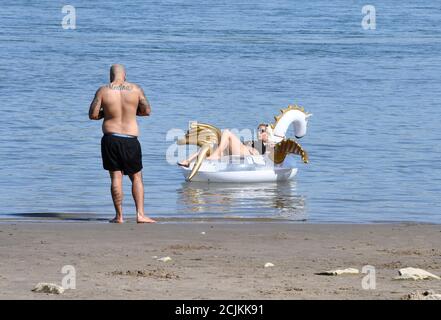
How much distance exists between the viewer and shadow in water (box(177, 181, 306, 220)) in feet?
46.8

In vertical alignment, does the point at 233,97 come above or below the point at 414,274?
above

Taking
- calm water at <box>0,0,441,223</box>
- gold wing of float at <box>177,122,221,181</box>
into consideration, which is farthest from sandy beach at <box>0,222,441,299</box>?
gold wing of float at <box>177,122,221,181</box>

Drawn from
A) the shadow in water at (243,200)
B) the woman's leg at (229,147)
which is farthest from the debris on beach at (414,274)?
the woman's leg at (229,147)

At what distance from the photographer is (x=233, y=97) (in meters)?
28.0

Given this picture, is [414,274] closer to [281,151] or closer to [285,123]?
[281,151]

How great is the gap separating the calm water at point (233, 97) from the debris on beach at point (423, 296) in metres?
5.24

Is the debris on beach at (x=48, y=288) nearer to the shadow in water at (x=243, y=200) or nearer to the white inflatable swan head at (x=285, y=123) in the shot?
the shadow in water at (x=243, y=200)

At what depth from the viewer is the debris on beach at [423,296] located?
8258 millimetres

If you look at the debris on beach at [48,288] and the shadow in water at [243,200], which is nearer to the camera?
the debris on beach at [48,288]

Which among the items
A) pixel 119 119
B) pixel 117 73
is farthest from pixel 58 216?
pixel 117 73

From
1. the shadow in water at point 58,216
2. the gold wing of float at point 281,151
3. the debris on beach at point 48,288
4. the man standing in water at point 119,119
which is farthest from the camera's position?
the gold wing of float at point 281,151

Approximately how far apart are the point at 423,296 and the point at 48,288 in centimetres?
255

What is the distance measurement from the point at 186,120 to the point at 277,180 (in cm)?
733
